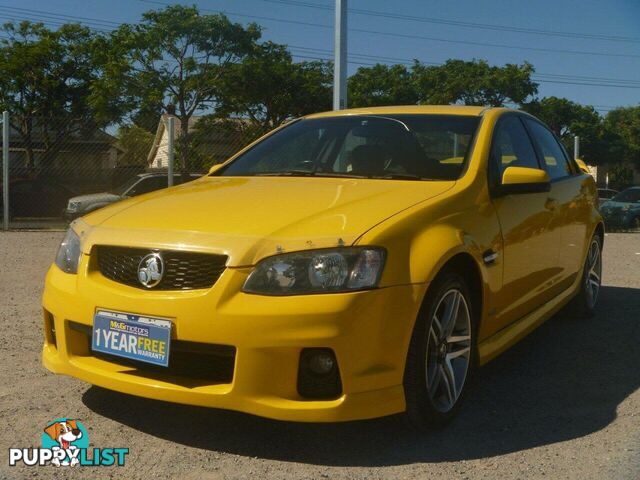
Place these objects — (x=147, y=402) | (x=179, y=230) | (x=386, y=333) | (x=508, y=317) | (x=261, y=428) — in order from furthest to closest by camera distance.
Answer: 1. (x=508, y=317)
2. (x=147, y=402)
3. (x=261, y=428)
4. (x=179, y=230)
5. (x=386, y=333)

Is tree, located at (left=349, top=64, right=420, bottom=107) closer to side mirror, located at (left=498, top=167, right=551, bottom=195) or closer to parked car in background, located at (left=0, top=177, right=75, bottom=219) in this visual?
parked car in background, located at (left=0, top=177, right=75, bottom=219)

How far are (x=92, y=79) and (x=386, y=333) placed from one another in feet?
111

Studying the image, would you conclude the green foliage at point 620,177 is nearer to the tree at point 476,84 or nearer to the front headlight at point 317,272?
the tree at point 476,84

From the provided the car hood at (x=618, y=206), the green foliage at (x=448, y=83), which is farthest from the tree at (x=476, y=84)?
the car hood at (x=618, y=206)

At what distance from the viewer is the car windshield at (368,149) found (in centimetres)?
386

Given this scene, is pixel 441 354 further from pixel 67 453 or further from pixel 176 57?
pixel 176 57

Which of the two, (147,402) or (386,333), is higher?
(386,333)

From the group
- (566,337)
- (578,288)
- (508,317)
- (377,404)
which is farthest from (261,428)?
(578,288)

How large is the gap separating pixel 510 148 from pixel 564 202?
0.67m

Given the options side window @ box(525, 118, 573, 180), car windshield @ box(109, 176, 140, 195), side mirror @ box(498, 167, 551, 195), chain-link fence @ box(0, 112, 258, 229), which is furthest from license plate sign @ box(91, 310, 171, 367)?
car windshield @ box(109, 176, 140, 195)

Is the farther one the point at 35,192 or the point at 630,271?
the point at 35,192

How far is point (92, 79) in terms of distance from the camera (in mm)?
34094

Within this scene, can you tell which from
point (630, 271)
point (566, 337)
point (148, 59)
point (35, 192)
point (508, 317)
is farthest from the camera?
point (148, 59)

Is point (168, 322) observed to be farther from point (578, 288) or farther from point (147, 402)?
point (578, 288)
